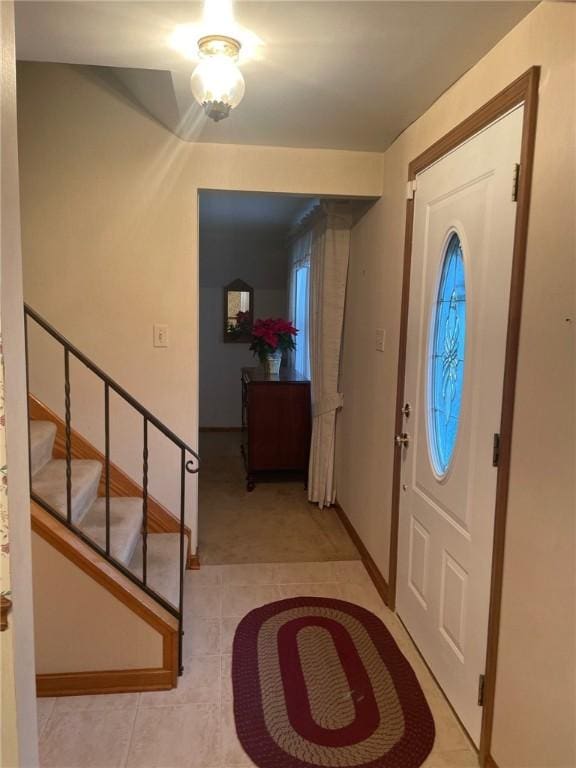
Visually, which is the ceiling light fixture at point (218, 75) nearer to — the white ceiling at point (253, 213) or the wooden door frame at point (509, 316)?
the wooden door frame at point (509, 316)

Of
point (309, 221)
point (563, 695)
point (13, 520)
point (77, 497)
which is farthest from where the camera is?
point (309, 221)

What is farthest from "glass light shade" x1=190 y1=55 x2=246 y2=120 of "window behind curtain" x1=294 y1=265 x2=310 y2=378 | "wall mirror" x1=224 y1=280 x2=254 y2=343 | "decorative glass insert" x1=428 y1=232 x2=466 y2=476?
"wall mirror" x1=224 y1=280 x2=254 y2=343

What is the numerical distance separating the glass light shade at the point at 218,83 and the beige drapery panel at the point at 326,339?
79.7 inches

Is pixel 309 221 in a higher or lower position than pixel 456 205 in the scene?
higher

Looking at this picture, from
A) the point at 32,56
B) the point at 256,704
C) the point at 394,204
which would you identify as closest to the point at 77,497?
the point at 256,704

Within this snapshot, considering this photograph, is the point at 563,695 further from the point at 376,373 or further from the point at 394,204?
the point at 394,204

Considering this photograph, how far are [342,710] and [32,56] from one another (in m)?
2.68

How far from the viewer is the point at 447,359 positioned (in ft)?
6.89

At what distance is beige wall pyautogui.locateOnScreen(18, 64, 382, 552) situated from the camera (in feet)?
9.14

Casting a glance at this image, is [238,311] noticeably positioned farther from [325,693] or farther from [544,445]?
[544,445]

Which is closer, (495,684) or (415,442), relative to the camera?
(495,684)

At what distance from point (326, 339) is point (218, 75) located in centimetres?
231

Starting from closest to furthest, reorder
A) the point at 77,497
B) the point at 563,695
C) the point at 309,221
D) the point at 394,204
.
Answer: the point at 563,695, the point at 77,497, the point at 394,204, the point at 309,221

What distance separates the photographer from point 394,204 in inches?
108
